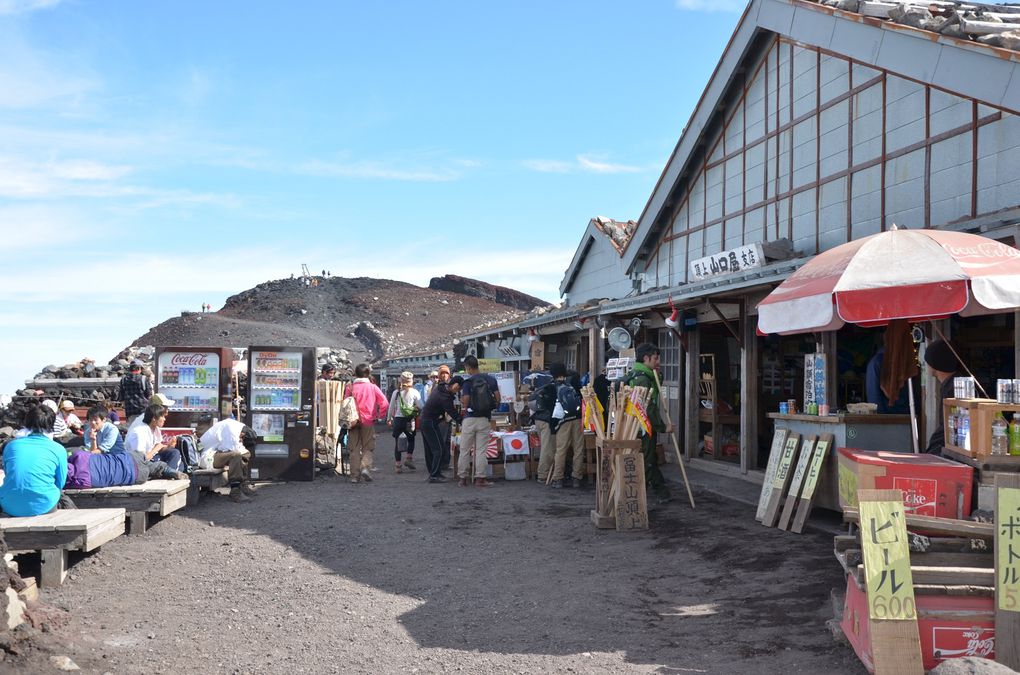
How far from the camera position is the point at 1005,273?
5.13 m

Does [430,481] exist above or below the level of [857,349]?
below

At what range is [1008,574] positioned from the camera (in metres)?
4.17

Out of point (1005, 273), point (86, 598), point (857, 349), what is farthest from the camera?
point (857, 349)

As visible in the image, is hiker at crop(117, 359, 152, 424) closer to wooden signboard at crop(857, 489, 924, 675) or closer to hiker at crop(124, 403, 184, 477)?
hiker at crop(124, 403, 184, 477)

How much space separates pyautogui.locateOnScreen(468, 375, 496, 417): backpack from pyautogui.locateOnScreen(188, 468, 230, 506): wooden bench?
3592 mm

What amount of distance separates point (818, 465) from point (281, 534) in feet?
18.3

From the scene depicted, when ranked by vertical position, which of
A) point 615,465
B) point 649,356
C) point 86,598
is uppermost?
point 649,356

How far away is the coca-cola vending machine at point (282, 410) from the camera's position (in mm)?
12195

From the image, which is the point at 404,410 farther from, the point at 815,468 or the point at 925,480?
the point at 925,480

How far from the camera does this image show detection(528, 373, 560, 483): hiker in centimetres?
1196

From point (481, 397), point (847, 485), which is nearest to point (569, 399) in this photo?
point (481, 397)

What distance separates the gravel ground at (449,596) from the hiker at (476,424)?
239 centimetres

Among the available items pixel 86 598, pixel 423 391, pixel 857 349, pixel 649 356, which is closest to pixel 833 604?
pixel 649 356

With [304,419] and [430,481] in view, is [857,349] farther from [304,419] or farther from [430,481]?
[304,419]
